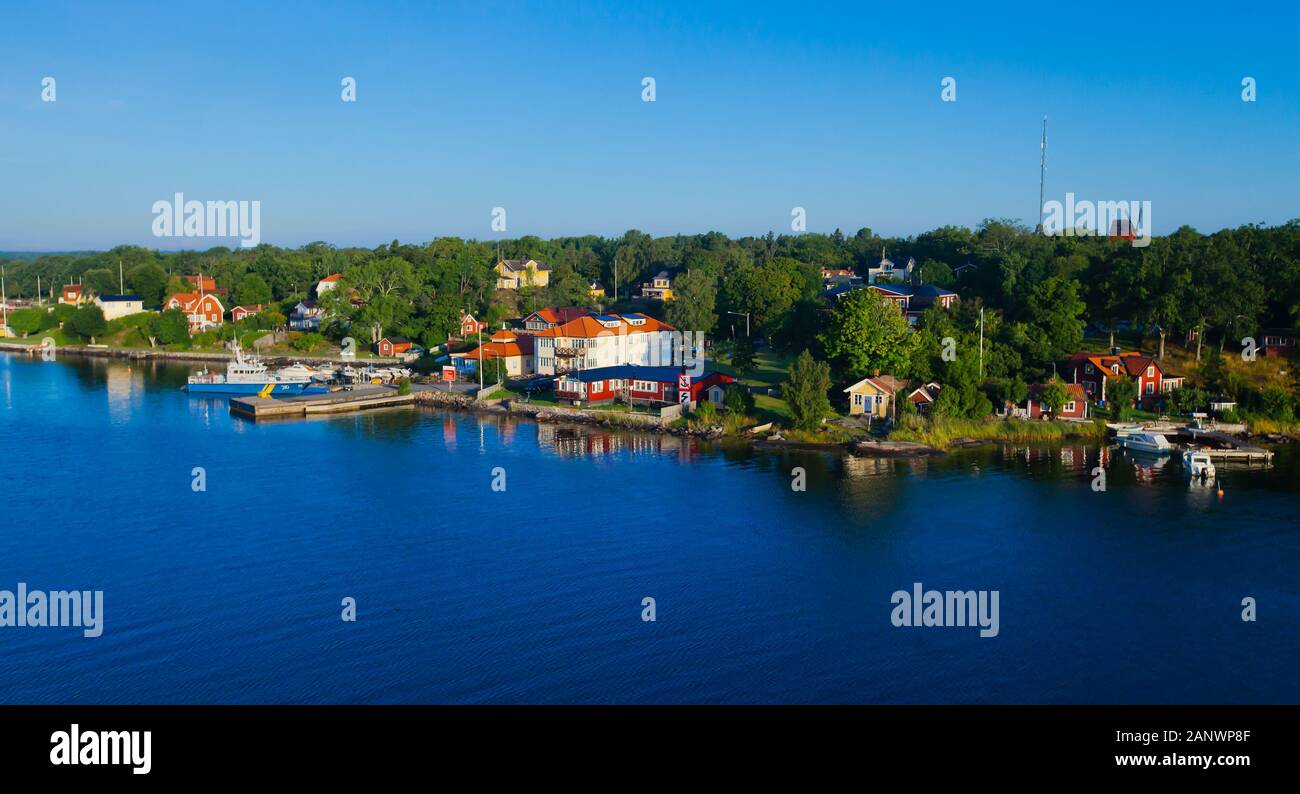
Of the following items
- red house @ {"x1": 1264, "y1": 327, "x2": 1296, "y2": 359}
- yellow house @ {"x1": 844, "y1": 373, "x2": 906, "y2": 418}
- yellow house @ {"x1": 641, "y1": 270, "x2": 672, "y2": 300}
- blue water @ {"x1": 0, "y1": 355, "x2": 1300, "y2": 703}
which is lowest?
blue water @ {"x1": 0, "y1": 355, "x2": 1300, "y2": 703}

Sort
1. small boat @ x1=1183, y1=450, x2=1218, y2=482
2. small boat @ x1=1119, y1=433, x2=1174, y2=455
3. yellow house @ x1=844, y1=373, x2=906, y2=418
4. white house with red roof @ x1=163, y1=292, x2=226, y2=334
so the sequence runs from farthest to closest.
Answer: white house with red roof @ x1=163, y1=292, x2=226, y2=334 < yellow house @ x1=844, y1=373, x2=906, y2=418 < small boat @ x1=1119, y1=433, x2=1174, y2=455 < small boat @ x1=1183, y1=450, x2=1218, y2=482

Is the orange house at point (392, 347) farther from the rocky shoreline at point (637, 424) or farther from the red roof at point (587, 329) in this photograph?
the red roof at point (587, 329)

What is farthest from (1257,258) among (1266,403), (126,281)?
(126,281)

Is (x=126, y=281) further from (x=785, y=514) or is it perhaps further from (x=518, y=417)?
(x=785, y=514)

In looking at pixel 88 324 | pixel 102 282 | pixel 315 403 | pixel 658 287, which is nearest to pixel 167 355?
pixel 88 324

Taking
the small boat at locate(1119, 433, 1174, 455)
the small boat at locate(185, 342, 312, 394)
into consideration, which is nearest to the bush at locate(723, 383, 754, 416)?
the small boat at locate(1119, 433, 1174, 455)

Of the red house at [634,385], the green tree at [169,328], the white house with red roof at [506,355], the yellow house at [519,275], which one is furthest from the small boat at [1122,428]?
the green tree at [169,328]

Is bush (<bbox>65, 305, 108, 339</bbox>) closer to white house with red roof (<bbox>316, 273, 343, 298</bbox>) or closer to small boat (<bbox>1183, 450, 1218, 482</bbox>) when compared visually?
Result: white house with red roof (<bbox>316, 273, 343, 298</bbox>)
